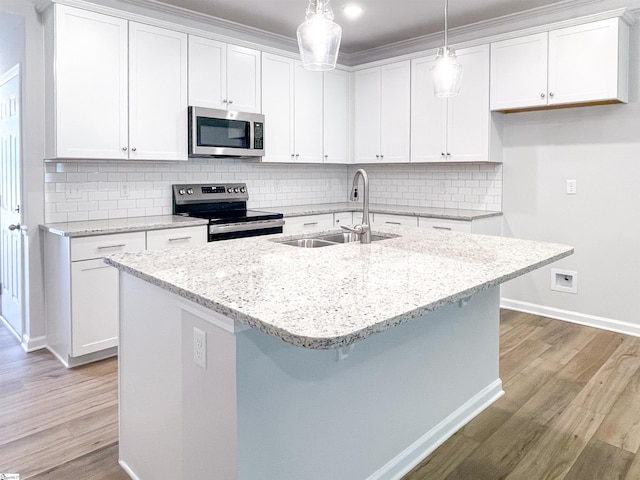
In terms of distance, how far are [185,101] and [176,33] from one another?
1.65 feet

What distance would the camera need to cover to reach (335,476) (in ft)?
5.78

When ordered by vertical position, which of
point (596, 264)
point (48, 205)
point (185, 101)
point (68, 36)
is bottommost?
point (596, 264)

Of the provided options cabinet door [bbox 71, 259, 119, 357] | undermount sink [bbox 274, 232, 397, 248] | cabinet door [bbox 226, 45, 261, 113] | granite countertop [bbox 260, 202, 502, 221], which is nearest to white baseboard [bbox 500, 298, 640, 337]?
granite countertop [bbox 260, 202, 502, 221]

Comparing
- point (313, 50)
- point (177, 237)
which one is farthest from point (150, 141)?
point (313, 50)

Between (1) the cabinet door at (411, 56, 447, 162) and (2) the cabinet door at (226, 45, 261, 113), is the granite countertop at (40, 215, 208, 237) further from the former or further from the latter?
(1) the cabinet door at (411, 56, 447, 162)

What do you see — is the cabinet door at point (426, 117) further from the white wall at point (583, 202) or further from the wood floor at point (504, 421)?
the wood floor at point (504, 421)

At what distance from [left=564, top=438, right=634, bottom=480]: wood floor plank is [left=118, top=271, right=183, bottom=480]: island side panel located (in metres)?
1.61

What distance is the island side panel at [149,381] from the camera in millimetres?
1704

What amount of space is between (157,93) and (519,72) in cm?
284

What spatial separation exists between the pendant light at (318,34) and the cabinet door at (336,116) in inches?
112

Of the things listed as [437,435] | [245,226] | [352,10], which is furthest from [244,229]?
[437,435]

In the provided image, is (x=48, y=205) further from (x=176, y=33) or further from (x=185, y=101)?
(x=176, y=33)

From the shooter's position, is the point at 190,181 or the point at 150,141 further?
the point at 190,181

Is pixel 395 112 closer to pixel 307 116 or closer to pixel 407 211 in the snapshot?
pixel 307 116
